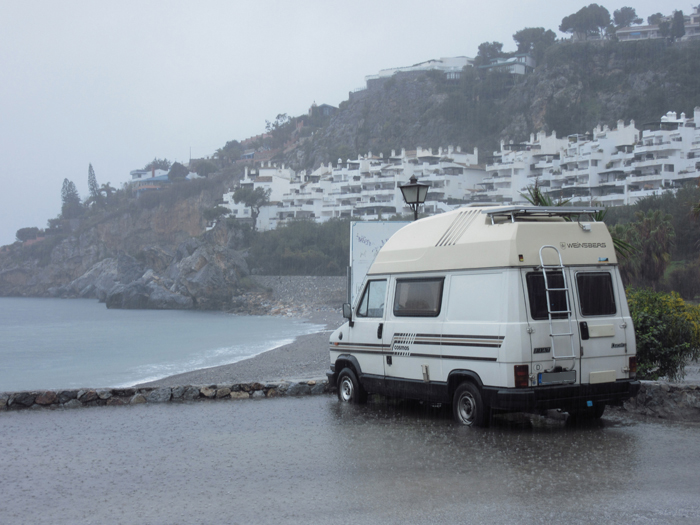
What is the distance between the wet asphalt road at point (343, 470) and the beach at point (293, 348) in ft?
10.9

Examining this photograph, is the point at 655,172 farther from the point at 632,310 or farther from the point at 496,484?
the point at 496,484

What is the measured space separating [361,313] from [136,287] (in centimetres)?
9389

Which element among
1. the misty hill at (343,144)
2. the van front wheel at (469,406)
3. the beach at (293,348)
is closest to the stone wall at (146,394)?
the beach at (293,348)

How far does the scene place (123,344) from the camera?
50.3 m

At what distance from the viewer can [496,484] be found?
5.83m

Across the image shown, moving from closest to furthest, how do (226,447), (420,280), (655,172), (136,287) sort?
(226,447) → (420,280) → (655,172) → (136,287)

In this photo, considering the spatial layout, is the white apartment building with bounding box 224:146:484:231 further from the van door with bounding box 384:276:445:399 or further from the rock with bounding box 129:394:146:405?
the van door with bounding box 384:276:445:399

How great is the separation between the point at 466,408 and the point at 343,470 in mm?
2321

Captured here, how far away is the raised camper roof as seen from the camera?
7727 mm

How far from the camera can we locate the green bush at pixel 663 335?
32.2 ft

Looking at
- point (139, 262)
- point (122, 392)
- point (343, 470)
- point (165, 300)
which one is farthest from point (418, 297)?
point (139, 262)

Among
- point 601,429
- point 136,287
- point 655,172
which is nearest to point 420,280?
point 601,429

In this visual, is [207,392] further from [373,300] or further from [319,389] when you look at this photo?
[373,300]

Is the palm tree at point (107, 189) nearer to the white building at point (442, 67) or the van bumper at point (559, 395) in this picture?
the white building at point (442, 67)
